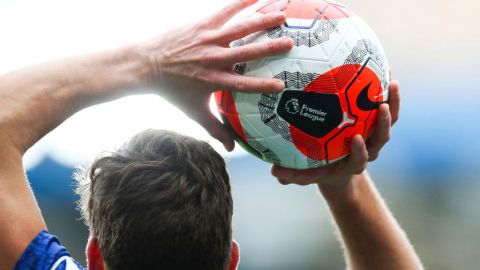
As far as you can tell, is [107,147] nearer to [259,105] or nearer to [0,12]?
[259,105]

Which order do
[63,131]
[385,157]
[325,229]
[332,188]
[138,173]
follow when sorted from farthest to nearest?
[325,229] → [385,157] → [63,131] → [332,188] → [138,173]

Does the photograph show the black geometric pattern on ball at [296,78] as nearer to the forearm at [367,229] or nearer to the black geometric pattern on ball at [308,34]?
the black geometric pattern on ball at [308,34]

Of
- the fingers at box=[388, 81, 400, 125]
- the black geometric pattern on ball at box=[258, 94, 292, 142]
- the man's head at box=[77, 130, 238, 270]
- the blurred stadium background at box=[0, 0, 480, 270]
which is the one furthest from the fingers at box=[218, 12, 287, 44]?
the blurred stadium background at box=[0, 0, 480, 270]

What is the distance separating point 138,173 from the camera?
7.74 ft

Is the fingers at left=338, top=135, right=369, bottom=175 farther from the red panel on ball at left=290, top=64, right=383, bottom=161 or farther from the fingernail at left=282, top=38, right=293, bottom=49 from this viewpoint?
the fingernail at left=282, top=38, right=293, bottom=49

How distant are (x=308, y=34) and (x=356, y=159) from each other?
54cm

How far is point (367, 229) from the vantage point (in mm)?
3166

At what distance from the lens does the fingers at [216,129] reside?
8.62ft

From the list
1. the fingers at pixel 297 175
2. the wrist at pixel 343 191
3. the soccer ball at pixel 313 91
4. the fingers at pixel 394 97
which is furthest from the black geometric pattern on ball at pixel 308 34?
the wrist at pixel 343 191

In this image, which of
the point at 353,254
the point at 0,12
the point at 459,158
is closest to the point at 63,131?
the point at 0,12

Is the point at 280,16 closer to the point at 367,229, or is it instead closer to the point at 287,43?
the point at 287,43

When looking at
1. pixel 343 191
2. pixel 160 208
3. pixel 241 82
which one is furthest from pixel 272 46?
pixel 343 191

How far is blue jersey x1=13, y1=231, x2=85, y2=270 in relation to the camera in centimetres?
214

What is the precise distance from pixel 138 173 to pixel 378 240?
1.34 meters
